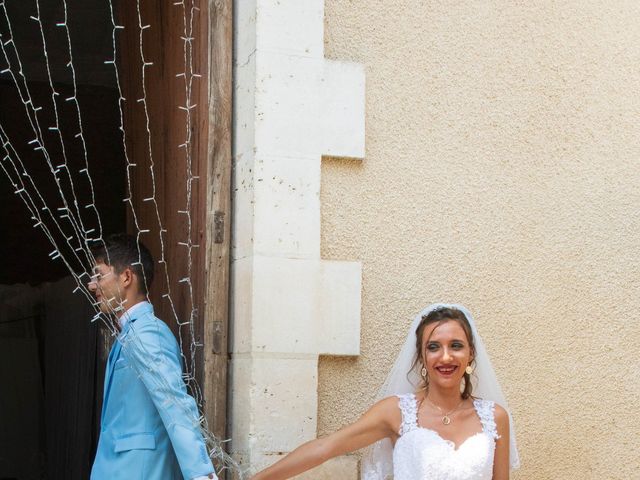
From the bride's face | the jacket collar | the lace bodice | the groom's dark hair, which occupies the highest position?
the groom's dark hair

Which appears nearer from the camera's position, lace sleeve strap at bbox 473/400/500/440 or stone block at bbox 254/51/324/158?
lace sleeve strap at bbox 473/400/500/440

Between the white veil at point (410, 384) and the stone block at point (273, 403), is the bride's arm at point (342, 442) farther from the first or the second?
the stone block at point (273, 403)

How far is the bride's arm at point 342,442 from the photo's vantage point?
328cm

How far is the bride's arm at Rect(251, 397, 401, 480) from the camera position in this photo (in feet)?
10.8

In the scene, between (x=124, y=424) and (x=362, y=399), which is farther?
(x=362, y=399)

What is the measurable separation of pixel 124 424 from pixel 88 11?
11.4ft

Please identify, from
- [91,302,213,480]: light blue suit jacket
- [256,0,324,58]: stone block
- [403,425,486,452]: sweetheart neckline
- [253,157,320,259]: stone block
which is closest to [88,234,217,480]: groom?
[91,302,213,480]: light blue suit jacket

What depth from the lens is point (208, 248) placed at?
148 inches

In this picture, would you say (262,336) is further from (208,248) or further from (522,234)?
(522,234)

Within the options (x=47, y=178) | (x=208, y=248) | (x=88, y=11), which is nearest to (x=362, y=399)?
(x=208, y=248)

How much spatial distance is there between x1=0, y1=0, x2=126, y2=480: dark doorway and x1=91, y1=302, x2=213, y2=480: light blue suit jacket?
230 cm

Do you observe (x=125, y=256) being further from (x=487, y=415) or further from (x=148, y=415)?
(x=487, y=415)

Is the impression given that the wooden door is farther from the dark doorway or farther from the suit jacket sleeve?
the dark doorway

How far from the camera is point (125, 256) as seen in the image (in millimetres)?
3711
